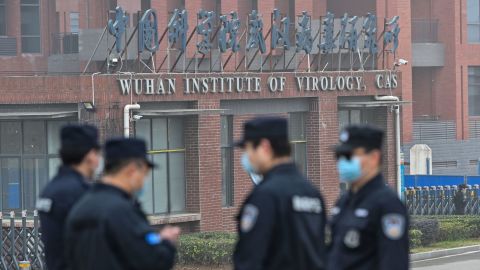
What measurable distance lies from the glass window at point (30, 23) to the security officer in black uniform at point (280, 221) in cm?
5274

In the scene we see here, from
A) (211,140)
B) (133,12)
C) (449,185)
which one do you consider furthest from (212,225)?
(133,12)

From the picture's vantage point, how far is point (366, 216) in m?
7.75

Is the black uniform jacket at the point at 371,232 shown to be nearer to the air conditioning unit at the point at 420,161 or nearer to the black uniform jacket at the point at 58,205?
the black uniform jacket at the point at 58,205

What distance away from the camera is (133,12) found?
51000mm

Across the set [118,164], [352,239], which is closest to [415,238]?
[352,239]

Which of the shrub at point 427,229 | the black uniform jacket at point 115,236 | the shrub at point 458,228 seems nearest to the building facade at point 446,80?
the shrub at point 458,228

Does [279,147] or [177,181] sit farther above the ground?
[279,147]

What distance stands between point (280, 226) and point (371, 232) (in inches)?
26.8

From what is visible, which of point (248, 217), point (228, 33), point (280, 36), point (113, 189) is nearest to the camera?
point (113, 189)

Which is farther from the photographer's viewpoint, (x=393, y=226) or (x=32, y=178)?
(x=32, y=178)

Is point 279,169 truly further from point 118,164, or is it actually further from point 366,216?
point 118,164

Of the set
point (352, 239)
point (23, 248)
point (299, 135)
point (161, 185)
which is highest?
point (299, 135)

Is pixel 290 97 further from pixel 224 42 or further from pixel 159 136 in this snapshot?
pixel 159 136

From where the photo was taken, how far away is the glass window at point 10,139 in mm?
29953
